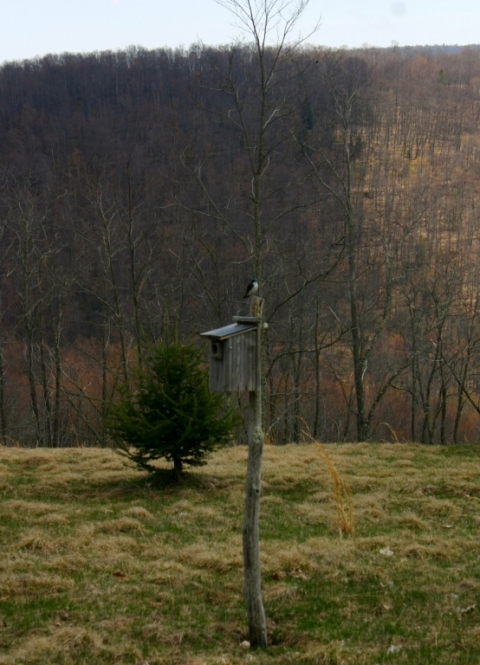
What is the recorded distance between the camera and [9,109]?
69.1 metres

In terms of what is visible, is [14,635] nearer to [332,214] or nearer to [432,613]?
[432,613]

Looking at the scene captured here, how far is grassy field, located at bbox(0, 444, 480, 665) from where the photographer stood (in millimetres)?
5062

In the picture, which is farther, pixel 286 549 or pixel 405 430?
pixel 405 430

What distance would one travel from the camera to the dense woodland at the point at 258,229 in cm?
2147

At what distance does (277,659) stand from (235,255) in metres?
33.4

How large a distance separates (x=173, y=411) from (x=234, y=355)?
530cm

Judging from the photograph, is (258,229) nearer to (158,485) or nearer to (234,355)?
(158,485)

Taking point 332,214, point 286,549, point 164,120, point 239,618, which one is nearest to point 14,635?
point 239,618

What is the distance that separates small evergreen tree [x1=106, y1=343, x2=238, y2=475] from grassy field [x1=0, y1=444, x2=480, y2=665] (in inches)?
29.5

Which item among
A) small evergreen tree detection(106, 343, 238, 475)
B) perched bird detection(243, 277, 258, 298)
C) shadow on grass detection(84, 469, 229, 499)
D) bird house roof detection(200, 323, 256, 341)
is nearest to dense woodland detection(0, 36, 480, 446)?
small evergreen tree detection(106, 343, 238, 475)

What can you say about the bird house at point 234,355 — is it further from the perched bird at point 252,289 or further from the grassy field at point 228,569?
the grassy field at point 228,569

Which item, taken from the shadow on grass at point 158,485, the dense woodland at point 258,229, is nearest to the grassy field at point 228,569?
the shadow on grass at point 158,485

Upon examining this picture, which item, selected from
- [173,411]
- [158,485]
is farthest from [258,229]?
[158,485]

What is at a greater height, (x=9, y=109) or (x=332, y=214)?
(x=9, y=109)
